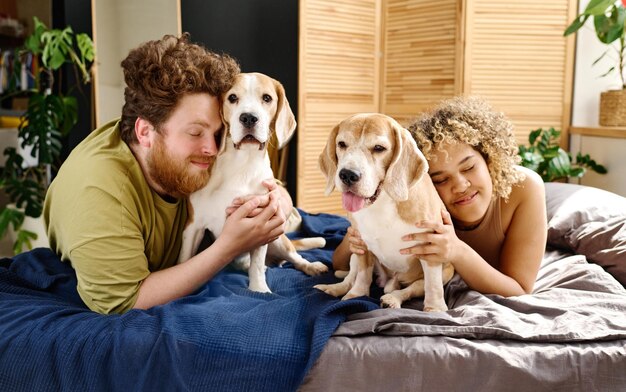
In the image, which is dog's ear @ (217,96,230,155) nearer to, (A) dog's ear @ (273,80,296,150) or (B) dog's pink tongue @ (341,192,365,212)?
(A) dog's ear @ (273,80,296,150)

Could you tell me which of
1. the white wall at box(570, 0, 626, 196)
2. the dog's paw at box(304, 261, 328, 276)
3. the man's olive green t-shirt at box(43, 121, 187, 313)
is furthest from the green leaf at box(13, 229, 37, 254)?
the white wall at box(570, 0, 626, 196)

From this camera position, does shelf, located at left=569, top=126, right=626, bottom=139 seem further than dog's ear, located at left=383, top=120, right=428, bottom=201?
Yes

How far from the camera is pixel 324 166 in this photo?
70.7 inches

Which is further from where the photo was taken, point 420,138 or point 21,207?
point 21,207

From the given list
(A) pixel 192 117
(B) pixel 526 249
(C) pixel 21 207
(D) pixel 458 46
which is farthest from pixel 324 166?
(D) pixel 458 46

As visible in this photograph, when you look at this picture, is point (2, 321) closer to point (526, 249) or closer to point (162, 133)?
point (162, 133)

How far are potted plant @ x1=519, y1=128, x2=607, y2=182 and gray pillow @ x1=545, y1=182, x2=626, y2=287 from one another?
1.20m

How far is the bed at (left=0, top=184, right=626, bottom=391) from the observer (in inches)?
60.0

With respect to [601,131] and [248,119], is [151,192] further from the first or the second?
[601,131]

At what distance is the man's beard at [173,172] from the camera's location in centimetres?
192

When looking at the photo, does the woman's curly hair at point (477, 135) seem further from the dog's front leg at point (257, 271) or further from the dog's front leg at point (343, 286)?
the dog's front leg at point (257, 271)

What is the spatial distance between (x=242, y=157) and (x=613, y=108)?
3442 mm

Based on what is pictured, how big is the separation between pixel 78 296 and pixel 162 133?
61cm

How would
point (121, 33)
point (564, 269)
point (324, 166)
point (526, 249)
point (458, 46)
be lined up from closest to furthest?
point (324, 166) < point (526, 249) < point (564, 269) < point (121, 33) < point (458, 46)
